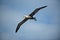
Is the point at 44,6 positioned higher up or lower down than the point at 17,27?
higher up

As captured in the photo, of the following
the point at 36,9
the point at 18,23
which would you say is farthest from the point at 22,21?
the point at 36,9

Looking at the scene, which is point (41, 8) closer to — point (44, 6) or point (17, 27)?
point (44, 6)

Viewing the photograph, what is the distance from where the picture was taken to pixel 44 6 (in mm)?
14156

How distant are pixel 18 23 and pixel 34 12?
130cm

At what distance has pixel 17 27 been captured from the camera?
15734 millimetres

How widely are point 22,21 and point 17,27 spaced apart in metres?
0.48

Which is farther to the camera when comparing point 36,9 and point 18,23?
point 18,23

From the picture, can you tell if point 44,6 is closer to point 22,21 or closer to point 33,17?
point 33,17

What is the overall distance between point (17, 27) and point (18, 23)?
0.79ft

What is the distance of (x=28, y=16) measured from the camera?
14664mm

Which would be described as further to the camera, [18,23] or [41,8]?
[18,23]

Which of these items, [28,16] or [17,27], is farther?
[17,27]

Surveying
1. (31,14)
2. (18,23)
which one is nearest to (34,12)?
(31,14)

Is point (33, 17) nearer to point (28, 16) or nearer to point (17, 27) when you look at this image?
point (28, 16)
